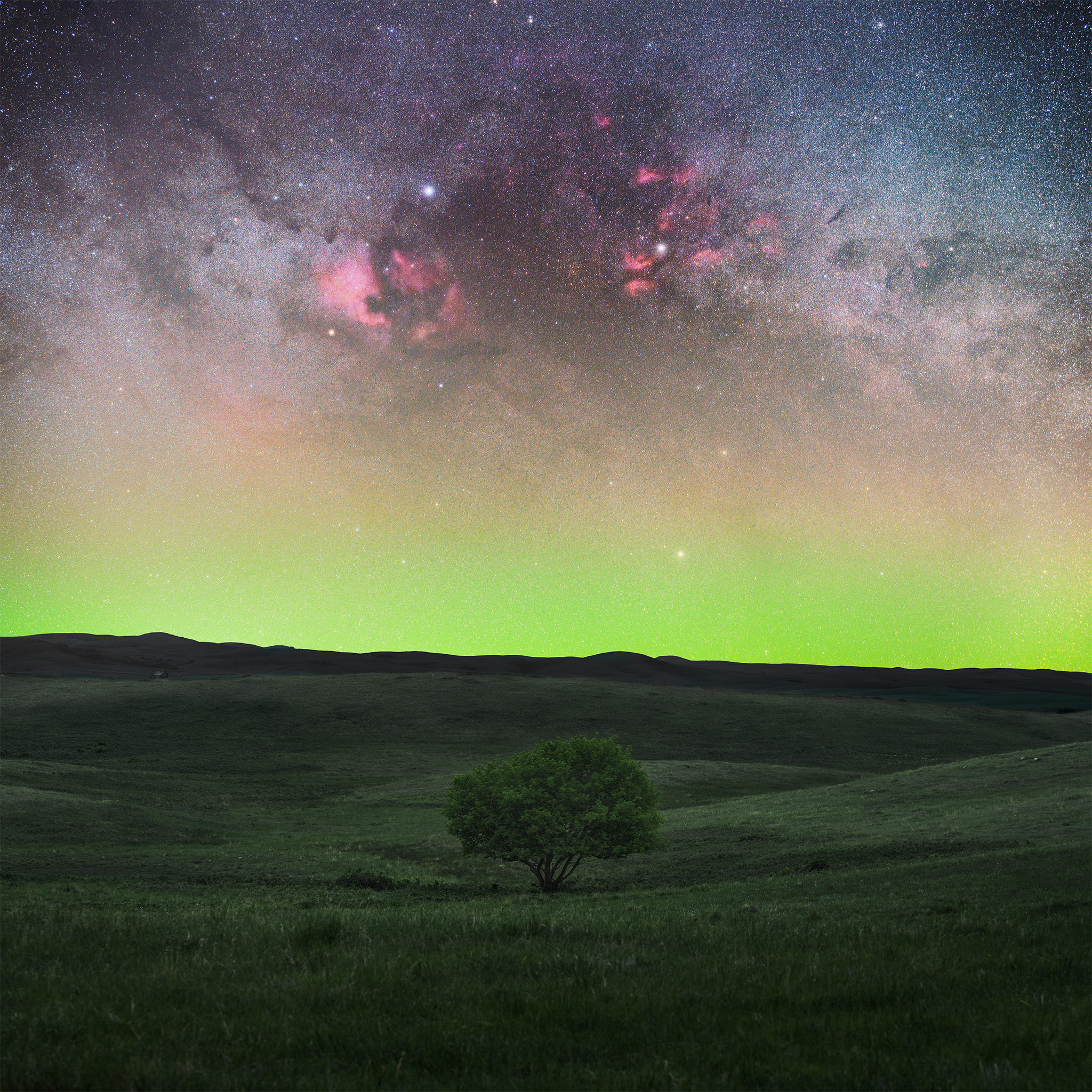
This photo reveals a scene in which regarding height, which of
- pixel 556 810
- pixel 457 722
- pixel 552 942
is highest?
pixel 552 942

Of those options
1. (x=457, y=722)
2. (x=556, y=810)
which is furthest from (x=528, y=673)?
(x=556, y=810)

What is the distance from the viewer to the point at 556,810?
39.8 meters

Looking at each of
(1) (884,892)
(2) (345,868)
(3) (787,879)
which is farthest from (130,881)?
(1) (884,892)

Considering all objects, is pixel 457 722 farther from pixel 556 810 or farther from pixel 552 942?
pixel 552 942

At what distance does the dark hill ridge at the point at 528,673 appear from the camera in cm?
16562

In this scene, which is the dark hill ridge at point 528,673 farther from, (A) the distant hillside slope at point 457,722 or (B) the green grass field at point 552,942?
(B) the green grass field at point 552,942

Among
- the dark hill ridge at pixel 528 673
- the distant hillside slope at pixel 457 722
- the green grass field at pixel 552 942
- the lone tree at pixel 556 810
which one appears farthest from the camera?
the dark hill ridge at pixel 528 673

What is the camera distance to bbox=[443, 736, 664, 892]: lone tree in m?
39.5

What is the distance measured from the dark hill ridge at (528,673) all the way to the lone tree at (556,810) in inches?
4970

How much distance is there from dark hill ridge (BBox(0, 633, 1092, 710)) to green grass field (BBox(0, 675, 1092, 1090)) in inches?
3961

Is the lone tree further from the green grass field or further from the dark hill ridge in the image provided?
the dark hill ridge

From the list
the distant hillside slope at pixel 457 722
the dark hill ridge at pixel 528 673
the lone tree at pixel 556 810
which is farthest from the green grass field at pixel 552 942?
the dark hill ridge at pixel 528 673

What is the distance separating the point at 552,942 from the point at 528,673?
17744 cm

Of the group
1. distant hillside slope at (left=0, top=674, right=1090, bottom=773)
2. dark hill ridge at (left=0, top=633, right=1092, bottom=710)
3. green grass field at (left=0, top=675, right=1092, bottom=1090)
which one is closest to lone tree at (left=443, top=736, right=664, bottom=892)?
green grass field at (left=0, top=675, right=1092, bottom=1090)
